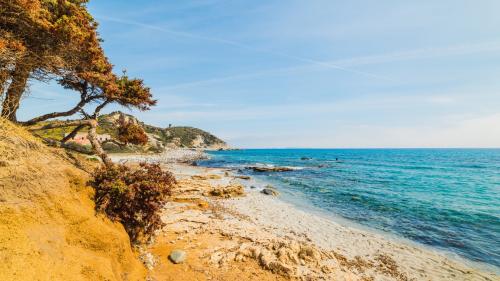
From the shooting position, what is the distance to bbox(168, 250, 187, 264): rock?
1038 cm

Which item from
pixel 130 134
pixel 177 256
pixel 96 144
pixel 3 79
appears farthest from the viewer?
pixel 130 134

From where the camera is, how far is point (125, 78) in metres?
13.2

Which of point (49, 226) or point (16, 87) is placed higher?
point (16, 87)

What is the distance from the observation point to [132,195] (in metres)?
9.21

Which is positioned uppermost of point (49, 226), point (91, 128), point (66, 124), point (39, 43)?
point (39, 43)

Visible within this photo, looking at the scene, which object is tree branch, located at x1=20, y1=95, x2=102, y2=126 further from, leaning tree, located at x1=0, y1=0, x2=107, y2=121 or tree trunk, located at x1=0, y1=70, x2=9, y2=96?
tree trunk, located at x1=0, y1=70, x2=9, y2=96

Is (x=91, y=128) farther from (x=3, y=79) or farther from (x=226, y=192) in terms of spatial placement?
(x=226, y=192)

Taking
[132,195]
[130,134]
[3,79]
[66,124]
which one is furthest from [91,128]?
[132,195]

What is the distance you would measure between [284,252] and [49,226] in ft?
28.5

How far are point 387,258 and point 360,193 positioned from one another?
2039 centimetres

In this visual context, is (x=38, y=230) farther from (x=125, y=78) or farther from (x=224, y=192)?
(x=224, y=192)

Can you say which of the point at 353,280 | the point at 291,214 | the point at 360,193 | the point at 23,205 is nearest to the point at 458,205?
the point at 360,193

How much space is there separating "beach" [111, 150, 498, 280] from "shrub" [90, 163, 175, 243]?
1.26 meters

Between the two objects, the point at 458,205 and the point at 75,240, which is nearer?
the point at 75,240
